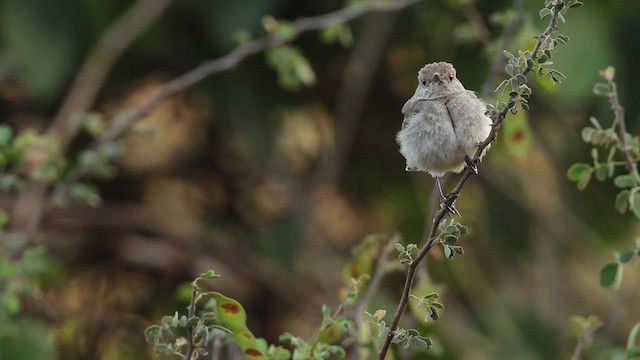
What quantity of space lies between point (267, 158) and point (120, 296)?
897mm

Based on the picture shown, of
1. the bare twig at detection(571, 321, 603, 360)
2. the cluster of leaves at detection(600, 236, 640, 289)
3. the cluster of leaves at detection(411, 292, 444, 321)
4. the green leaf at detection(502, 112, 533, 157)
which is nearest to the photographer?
the cluster of leaves at detection(411, 292, 444, 321)

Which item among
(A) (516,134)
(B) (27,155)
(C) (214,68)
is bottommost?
(A) (516,134)

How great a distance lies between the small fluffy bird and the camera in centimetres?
221

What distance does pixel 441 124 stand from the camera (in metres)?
2.26

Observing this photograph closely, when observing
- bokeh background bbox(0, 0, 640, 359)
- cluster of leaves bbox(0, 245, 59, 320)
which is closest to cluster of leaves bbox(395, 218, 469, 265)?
cluster of leaves bbox(0, 245, 59, 320)

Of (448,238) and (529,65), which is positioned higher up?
(529,65)

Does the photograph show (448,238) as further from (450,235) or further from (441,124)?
(441,124)

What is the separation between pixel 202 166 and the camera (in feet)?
17.6

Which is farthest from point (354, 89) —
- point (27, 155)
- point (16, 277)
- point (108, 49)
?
point (16, 277)

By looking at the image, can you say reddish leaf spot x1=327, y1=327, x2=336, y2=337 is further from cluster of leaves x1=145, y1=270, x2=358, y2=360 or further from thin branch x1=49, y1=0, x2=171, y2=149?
thin branch x1=49, y1=0, x2=171, y2=149

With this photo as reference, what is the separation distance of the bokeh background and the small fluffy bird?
2181 millimetres

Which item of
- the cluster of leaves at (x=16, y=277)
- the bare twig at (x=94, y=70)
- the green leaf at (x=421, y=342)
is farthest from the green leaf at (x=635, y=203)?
the bare twig at (x=94, y=70)

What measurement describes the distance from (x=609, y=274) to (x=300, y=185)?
3178 mm

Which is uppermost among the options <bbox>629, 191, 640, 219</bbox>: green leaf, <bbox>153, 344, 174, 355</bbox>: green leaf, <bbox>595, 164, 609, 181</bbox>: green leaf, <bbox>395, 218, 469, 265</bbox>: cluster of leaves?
<bbox>595, 164, 609, 181</bbox>: green leaf
